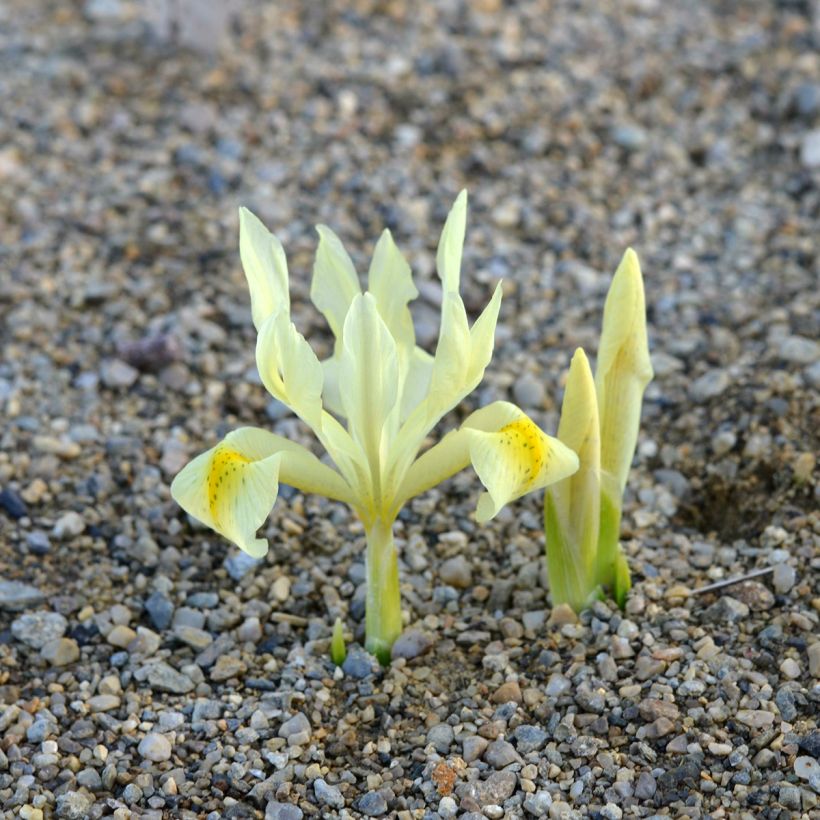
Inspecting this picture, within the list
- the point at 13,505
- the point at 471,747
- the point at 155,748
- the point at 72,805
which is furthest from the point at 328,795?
the point at 13,505

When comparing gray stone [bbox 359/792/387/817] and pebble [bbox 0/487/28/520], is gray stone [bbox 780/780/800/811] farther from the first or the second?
pebble [bbox 0/487/28/520]

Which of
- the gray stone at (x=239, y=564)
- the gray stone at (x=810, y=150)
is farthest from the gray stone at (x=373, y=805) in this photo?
the gray stone at (x=810, y=150)

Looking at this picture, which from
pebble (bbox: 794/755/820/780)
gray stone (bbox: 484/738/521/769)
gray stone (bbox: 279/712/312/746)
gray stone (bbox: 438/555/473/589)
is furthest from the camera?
gray stone (bbox: 438/555/473/589)

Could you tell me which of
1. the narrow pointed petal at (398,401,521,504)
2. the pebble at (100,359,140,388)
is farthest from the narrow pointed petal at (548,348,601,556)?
the pebble at (100,359,140,388)

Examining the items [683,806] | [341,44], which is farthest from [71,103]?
[683,806]

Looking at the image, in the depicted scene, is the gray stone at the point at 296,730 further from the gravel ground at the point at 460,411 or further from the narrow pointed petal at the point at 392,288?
the narrow pointed petal at the point at 392,288
